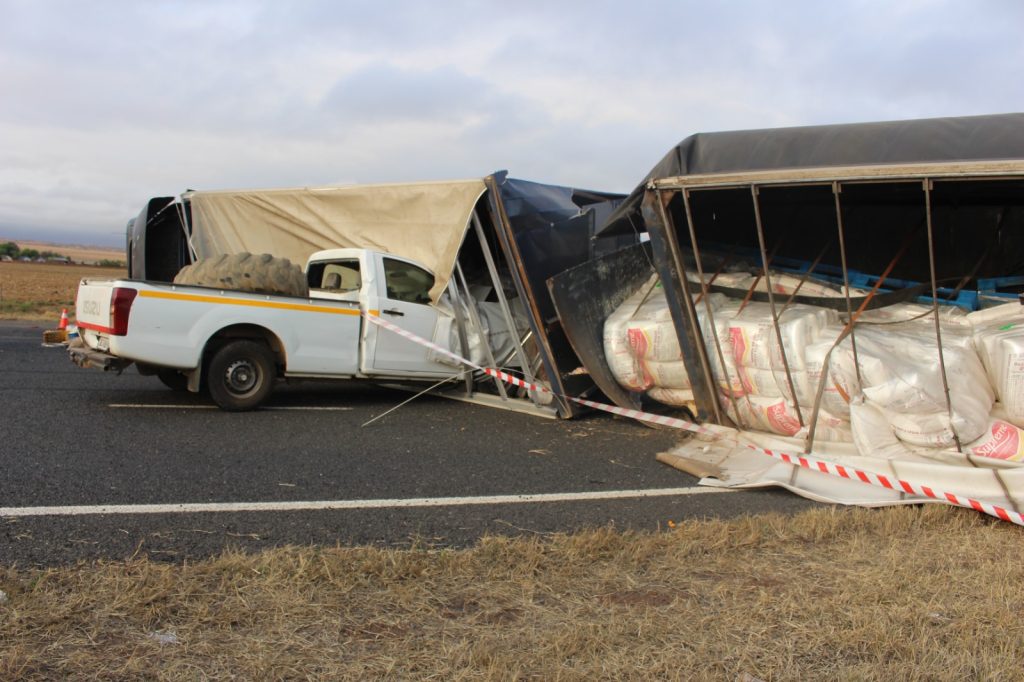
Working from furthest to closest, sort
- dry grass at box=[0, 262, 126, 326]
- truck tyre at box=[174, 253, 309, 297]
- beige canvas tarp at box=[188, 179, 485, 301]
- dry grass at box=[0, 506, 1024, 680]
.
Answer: dry grass at box=[0, 262, 126, 326], beige canvas tarp at box=[188, 179, 485, 301], truck tyre at box=[174, 253, 309, 297], dry grass at box=[0, 506, 1024, 680]

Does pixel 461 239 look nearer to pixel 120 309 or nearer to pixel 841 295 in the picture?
pixel 120 309

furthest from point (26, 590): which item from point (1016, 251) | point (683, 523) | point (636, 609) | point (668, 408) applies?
point (1016, 251)

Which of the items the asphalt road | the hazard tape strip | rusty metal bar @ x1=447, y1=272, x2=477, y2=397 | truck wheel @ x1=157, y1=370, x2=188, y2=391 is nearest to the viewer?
the asphalt road

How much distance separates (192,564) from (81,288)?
18.7ft

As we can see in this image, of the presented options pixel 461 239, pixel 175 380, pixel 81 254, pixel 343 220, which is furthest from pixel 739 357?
pixel 81 254

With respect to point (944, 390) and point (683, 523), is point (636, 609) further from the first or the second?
point (944, 390)

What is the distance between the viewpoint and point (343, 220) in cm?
1031

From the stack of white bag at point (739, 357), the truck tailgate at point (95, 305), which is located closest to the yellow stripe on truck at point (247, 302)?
the truck tailgate at point (95, 305)

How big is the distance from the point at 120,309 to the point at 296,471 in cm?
279

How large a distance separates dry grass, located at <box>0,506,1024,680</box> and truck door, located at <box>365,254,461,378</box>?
4908 millimetres

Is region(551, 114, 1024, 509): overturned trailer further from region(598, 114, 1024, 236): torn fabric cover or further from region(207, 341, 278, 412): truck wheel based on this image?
region(207, 341, 278, 412): truck wheel

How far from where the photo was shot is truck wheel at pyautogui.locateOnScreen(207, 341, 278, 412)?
8492 mm

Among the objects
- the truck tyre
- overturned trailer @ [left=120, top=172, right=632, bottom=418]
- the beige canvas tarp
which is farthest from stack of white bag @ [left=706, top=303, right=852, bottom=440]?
the truck tyre

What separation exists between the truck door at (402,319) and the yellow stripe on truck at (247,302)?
24 centimetres
